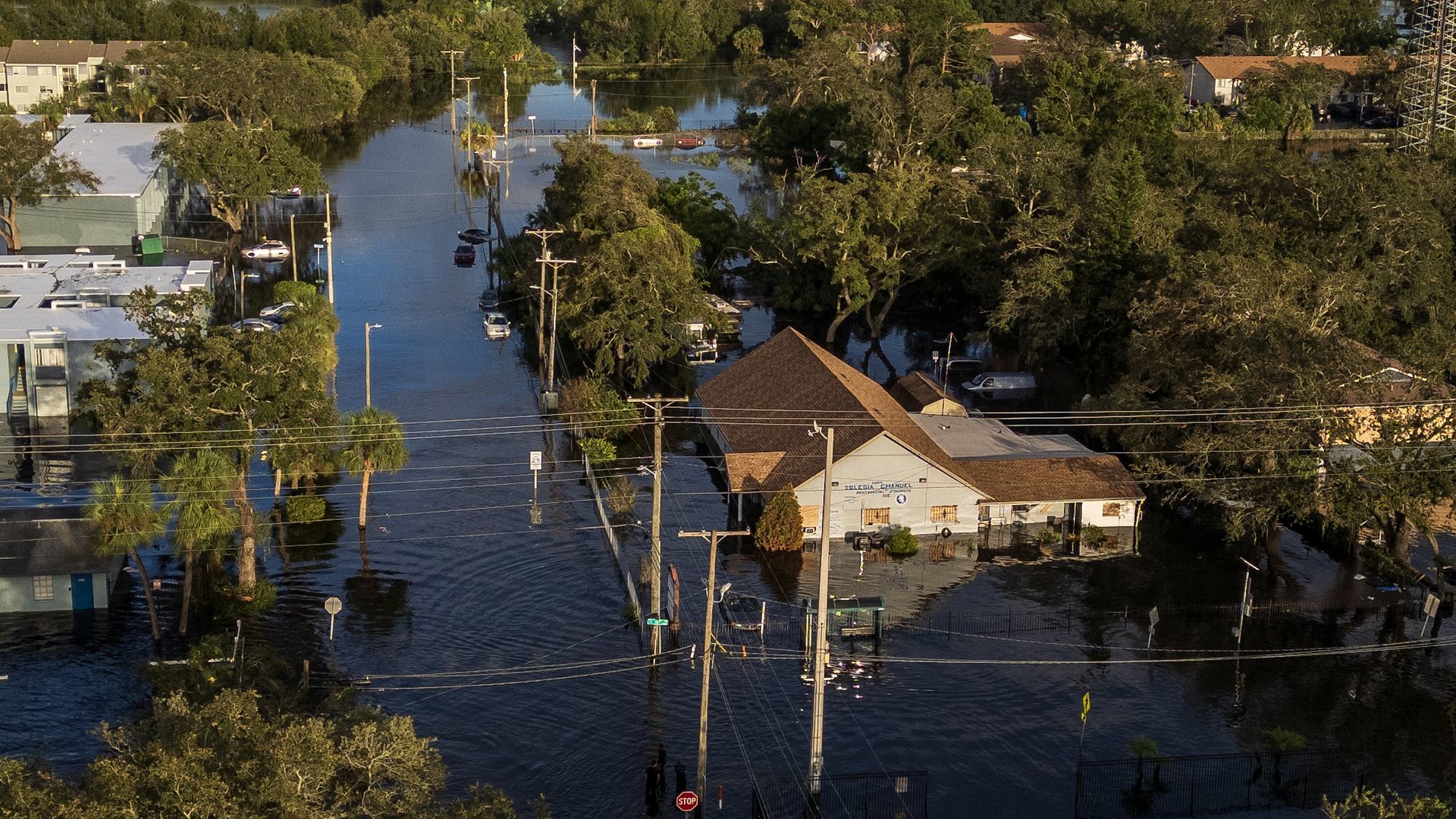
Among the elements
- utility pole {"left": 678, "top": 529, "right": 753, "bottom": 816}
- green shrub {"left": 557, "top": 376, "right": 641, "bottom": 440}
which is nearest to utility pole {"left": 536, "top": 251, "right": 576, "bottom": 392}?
green shrub {"left": 557, "top": 376, "right": 641, "bottom": 440}

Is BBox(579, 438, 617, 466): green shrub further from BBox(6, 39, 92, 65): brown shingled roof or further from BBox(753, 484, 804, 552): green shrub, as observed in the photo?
BBox(6, 39, 92, 65): brown shingled roof

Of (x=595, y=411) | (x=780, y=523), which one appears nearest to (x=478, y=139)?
(x=595, y=411)

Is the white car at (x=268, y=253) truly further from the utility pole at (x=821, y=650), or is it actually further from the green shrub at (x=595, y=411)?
the utility pole at (x=821, y=650)

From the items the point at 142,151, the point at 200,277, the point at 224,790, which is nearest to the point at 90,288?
the point at 200,277

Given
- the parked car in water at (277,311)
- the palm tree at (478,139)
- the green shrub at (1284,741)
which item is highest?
the palm tree at (478,139)

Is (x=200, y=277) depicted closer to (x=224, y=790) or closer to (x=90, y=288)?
(x=90, y=288)

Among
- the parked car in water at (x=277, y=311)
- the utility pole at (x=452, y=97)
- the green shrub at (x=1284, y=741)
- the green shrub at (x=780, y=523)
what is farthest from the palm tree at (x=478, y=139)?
the green shrub at (x=1284, y=741)

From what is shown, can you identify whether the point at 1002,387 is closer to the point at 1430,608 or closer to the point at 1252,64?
the point at 1430,608
